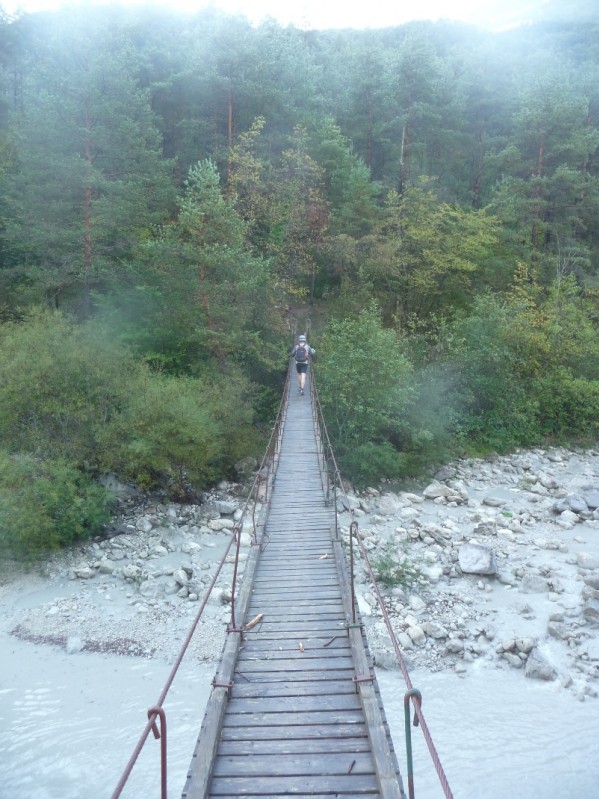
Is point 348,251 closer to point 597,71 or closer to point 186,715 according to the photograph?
point 186,715

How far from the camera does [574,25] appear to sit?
49.3 metres

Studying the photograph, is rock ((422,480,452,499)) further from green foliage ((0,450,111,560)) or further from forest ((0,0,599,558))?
green foliage ((0,450,111,560))

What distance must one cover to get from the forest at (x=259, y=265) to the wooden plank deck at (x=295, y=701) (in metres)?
6.64

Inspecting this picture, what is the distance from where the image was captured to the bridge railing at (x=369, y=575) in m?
2.82

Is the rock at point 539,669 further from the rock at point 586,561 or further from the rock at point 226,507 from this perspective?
the rock at point 226,507

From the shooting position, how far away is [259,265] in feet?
50.9

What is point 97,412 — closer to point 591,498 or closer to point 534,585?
point 534,585

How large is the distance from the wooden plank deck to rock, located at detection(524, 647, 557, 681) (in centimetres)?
354

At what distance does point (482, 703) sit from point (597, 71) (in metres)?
31.9

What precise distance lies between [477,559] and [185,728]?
6.44m

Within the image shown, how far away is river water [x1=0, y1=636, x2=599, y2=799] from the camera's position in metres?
6.29

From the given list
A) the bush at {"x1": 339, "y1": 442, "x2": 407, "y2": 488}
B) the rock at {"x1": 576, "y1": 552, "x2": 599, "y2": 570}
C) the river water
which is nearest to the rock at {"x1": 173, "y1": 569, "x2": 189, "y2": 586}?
the river water

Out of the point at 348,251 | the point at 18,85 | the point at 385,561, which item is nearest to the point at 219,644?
the point at 385,561

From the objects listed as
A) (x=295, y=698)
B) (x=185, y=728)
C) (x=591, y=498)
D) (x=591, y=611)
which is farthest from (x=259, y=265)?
(x=295, y=698)
